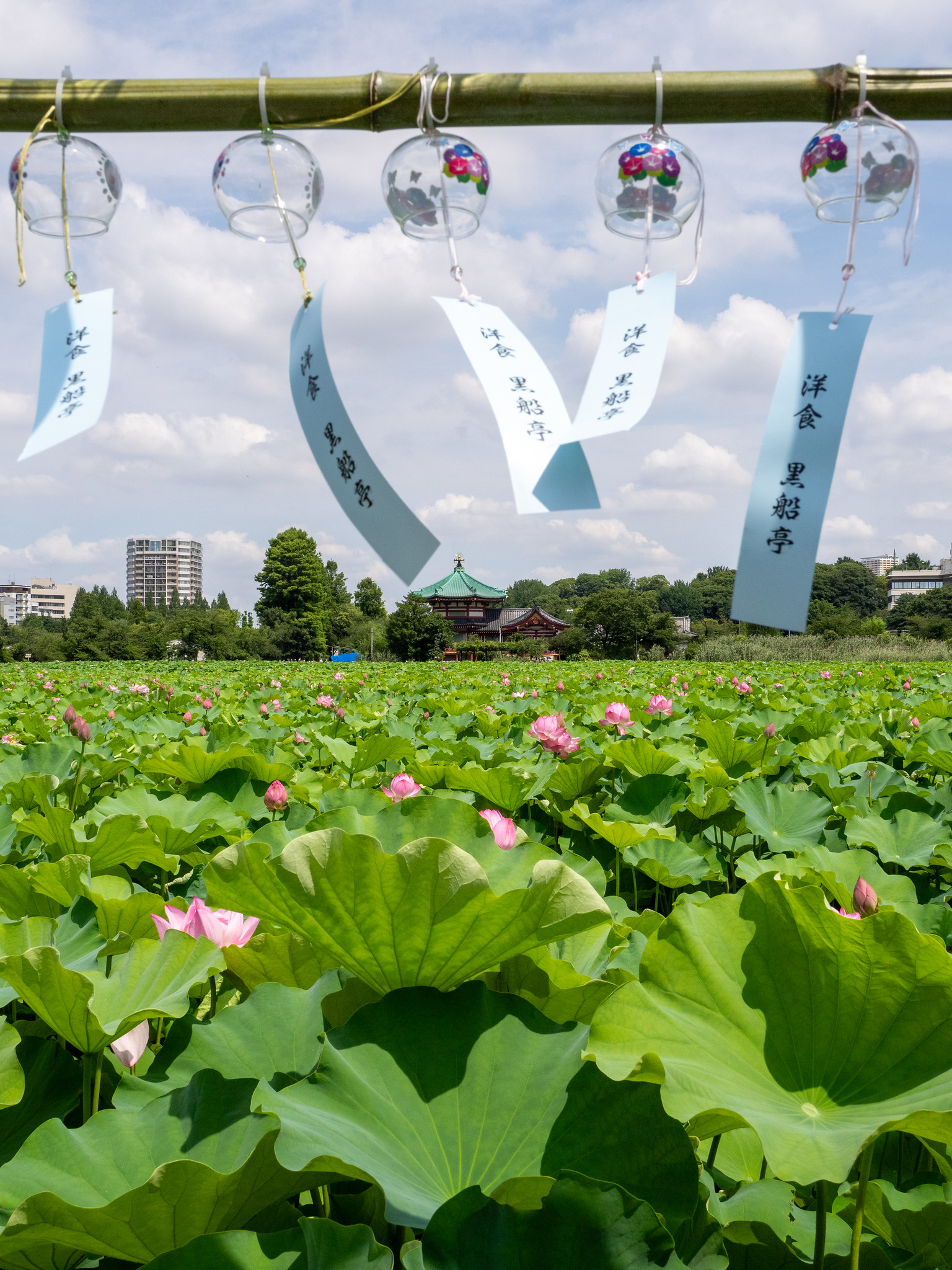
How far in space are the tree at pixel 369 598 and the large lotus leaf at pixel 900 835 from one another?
150 feet

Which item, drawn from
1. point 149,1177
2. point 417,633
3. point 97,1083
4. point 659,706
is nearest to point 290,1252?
point 149,1177

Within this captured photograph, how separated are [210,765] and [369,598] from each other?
48.1 meters

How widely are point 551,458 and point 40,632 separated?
150 ft

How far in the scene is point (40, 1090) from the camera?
613mm

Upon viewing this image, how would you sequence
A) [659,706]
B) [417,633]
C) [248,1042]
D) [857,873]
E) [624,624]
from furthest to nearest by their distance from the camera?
[624,624] < [417,633] < [659,706] < [857,873] < [248,1042]

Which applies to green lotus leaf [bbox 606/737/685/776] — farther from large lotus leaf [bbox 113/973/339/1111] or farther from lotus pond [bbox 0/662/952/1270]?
large lotus leaf [bbox 113/973/339/1111]

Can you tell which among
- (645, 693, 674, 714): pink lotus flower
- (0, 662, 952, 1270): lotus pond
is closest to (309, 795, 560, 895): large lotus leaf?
(0, 662, 952, 1270): lotus pond

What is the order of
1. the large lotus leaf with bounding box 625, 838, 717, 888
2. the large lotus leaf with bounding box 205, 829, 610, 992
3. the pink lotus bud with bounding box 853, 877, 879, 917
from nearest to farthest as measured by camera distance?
the large lotus leaf with bounding box 205, 829, 610, 992
the pink lotus bud with bounding box 853, 877, 879, 917
the large lotus leaf with bounding box 625, 838, 717, 888

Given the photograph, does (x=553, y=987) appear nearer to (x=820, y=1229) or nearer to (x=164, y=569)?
(x=820, y=1229)

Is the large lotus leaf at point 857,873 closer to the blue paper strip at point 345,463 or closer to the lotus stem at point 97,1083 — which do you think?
the blue paper strip at point 345,463

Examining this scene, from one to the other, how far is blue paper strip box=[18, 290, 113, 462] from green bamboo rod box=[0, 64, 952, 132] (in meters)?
0.34

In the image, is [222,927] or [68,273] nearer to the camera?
[222,927]

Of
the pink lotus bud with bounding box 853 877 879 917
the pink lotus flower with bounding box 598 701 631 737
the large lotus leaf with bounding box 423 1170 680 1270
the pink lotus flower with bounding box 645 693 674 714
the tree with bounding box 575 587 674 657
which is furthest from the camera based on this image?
the tree with bounding box 575 587 674 657

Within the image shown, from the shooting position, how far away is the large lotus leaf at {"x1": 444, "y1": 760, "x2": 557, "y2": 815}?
159 centimetres
